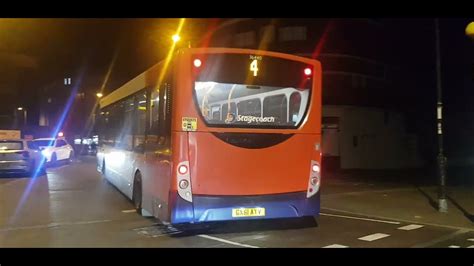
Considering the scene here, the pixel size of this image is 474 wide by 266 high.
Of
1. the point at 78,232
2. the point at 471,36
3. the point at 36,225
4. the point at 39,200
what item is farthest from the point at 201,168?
the point at 39,200

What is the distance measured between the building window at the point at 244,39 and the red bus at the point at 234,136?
27922 mm

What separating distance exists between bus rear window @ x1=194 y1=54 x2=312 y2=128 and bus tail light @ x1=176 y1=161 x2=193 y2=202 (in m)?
0.82

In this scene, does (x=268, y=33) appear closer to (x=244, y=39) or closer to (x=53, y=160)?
(x=244, y=39)

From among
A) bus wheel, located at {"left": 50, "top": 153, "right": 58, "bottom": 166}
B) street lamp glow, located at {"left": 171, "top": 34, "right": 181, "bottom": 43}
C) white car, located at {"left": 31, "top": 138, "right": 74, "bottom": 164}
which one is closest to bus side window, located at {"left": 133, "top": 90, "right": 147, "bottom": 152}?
street lamp glow, located at {"left": 171, "top": 34, "right": 181, "bottom": 43}

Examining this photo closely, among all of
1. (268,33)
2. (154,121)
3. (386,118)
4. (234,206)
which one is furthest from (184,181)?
(268,33)

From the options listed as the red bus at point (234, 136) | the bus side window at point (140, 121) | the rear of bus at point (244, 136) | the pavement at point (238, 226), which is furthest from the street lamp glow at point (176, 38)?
the rear of bus at point (244, 136)

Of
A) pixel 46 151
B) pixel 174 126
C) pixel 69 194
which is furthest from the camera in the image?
pixel 46 151

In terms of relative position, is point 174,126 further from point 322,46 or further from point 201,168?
point 322,46

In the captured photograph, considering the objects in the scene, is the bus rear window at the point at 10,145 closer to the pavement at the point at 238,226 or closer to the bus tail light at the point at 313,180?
the pavement at the point at 238,226

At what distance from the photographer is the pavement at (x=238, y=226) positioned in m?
8.16

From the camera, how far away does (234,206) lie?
8062mm

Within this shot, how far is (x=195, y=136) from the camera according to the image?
7.84 metres

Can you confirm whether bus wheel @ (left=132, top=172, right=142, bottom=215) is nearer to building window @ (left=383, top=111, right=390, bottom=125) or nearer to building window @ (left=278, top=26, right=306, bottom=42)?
building window @ (left=278, top=26, right=306, bottom=42)

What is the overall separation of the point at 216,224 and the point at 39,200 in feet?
20.7
